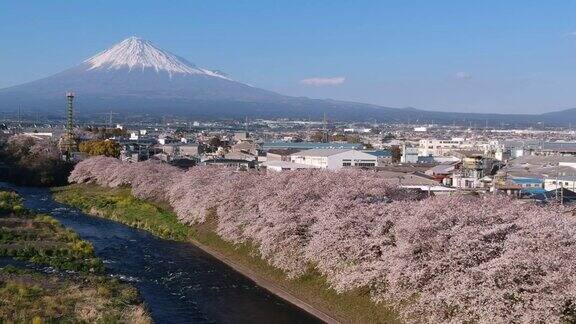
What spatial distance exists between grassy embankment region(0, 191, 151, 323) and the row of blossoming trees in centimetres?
370

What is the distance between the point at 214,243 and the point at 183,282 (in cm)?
408

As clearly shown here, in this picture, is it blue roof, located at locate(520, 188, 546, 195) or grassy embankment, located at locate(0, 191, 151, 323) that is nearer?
grassy embankment, located at locate(0, 191, 151, 323)

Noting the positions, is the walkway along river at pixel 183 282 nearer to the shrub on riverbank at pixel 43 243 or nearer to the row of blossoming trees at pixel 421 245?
the shrub on riverbank at pixel 43 243

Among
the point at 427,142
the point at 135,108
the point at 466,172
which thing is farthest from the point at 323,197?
the point at 135,108

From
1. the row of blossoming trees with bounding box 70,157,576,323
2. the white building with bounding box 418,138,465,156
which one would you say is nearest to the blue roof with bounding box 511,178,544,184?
the row of blossoming trees with bounding box 70,157,576,323

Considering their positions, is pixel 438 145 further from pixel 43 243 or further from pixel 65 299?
pixel 65 299

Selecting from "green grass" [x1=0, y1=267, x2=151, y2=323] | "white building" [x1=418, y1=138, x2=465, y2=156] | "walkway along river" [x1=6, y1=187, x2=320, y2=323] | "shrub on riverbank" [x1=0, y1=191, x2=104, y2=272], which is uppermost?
"white building" [x1=418, y1=138, x2=465, y2=156]

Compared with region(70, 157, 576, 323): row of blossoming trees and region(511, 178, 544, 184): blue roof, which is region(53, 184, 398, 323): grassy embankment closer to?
region(70, 157, 576, 323): row of blossoming trees

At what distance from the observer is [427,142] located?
6412 cm

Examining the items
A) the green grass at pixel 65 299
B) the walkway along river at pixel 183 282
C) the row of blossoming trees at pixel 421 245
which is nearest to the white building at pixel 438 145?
the walkway along river at pixel 183 282

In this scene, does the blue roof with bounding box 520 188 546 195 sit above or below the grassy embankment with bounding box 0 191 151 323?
above

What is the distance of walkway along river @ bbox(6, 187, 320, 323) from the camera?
40.6ft

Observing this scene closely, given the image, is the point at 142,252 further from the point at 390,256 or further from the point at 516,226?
the point at 516,226

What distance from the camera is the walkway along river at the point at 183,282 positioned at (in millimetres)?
12383
